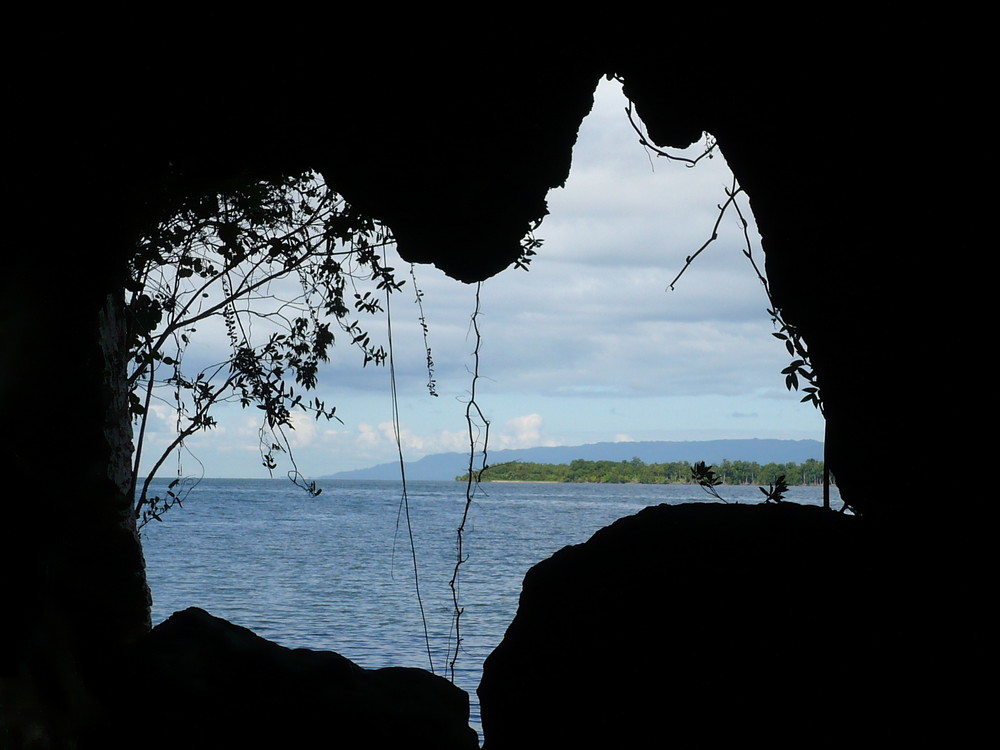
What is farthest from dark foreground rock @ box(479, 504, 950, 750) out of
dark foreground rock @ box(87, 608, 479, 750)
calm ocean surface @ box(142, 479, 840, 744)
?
calm ocean surface @ box(142, 479, 840, 744)

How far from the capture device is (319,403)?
5617 mm

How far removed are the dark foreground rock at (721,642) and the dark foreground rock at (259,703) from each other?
48cm

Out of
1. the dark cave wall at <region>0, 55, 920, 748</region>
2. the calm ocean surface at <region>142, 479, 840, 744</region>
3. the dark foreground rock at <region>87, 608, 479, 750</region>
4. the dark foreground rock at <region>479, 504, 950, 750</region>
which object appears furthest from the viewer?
the calm ocean surface at <region>142, 479, 840, 744</region>

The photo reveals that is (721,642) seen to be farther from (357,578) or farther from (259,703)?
(357,578)

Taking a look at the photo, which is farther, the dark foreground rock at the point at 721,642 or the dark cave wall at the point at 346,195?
the dark cave wall at the point at 346,195

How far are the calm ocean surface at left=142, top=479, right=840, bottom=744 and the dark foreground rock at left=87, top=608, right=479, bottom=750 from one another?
0.57 metres

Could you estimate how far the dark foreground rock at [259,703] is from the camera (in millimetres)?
2801

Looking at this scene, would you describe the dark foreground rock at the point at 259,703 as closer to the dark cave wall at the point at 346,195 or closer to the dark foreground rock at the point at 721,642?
the dark cave wall at the point at 346,195

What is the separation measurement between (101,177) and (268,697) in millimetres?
1701

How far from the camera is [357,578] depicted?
2027 centimetres

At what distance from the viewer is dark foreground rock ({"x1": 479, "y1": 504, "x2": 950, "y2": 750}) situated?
207 centimetres

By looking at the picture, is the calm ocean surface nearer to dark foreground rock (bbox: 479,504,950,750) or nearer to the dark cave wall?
dark foreground rock (bbox: 479,504,950,750)

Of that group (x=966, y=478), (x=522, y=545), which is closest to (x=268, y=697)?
(x=966, y=478)

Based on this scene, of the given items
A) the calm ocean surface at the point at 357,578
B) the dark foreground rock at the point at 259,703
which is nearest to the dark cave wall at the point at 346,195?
the dark foreground rock at the point at 259,703
